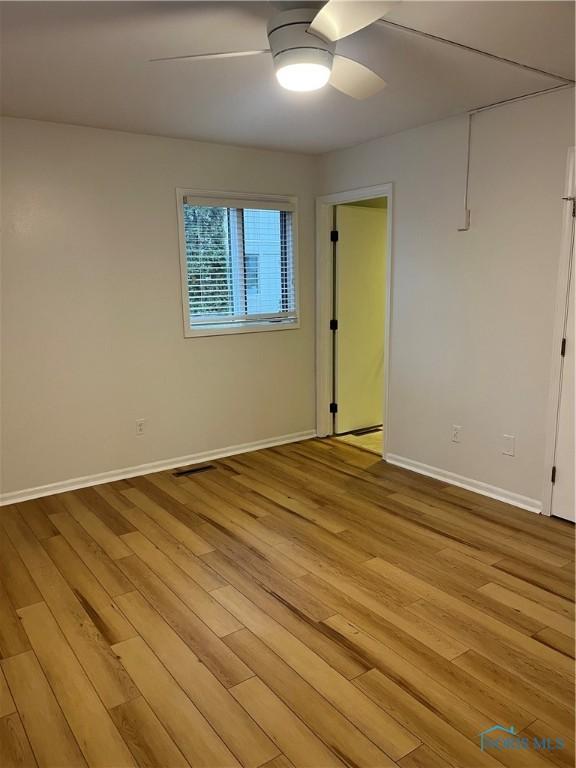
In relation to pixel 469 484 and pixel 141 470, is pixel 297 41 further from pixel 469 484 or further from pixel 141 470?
pixel 141 470

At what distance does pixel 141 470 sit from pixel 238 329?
139cm

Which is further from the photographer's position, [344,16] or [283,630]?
[283,630]

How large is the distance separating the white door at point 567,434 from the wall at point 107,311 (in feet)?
8.02

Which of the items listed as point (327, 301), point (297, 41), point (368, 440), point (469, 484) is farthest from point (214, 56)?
point (368, 440)

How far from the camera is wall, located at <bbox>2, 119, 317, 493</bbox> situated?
3637mm

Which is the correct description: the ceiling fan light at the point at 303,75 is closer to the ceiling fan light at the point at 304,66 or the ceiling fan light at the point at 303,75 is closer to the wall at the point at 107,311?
the ceiling fan light at the point at 304,66

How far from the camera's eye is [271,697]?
6.54 feet

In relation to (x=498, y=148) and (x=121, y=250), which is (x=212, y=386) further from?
(x=498, y=148)

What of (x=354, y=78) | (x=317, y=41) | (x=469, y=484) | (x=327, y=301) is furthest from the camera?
(x=327, y=301)

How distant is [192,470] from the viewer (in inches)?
172

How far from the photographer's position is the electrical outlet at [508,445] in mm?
3574

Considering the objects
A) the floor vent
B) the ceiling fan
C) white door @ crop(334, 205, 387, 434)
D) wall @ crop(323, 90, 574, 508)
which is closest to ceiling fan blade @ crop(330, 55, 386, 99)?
the ceiling fan

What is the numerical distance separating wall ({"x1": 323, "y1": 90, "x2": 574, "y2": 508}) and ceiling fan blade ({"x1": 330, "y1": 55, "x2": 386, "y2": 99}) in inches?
54.8

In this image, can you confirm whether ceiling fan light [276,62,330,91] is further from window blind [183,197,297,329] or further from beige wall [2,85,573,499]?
window blind [183,197,297,329]
